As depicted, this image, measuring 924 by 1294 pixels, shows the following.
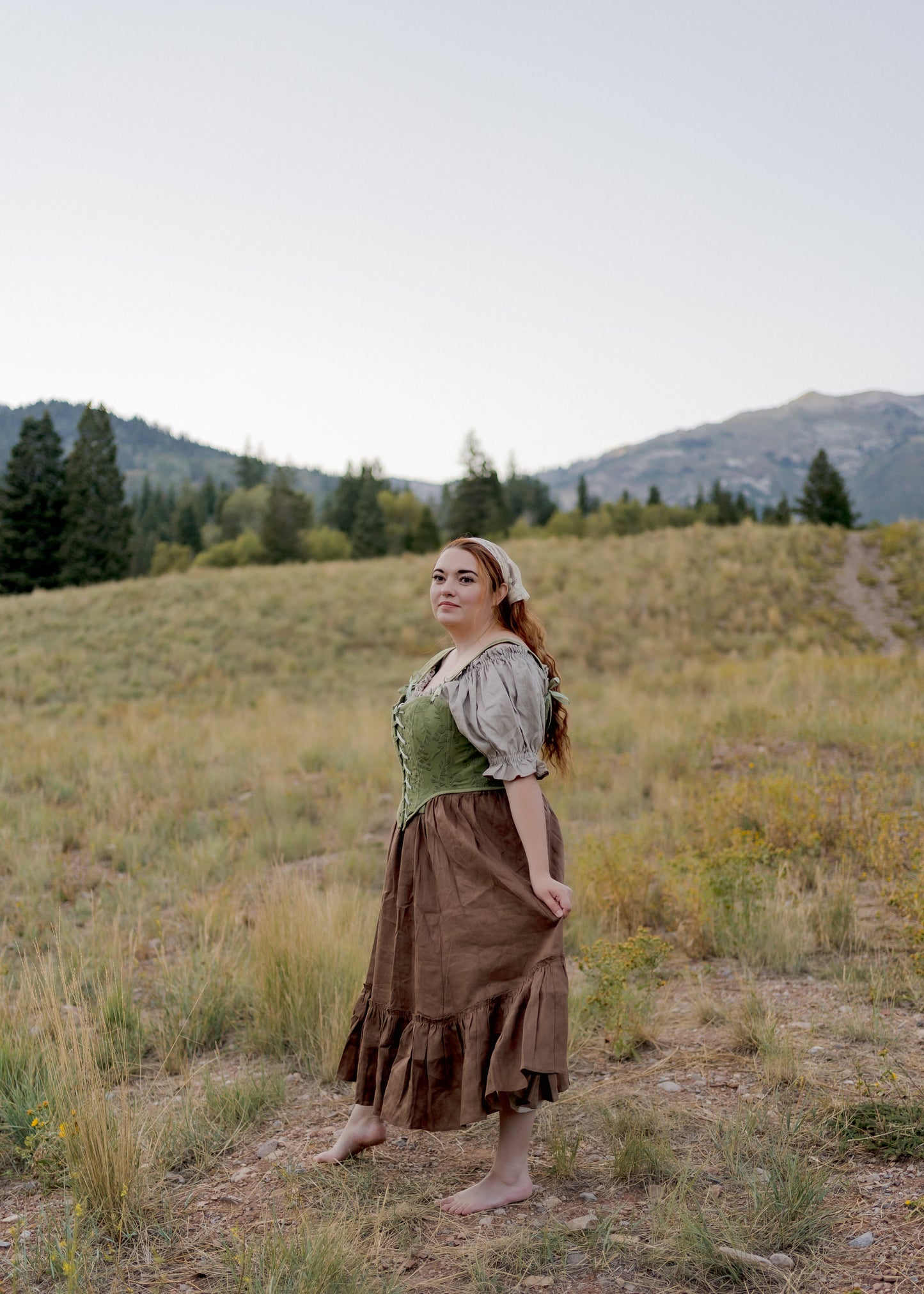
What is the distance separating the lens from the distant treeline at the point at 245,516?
39781mm

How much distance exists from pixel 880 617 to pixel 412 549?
37.7m

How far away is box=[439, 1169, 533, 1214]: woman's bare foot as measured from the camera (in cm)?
267

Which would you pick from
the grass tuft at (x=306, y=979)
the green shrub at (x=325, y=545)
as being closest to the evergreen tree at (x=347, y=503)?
the green shrub at (x=325, y=545)

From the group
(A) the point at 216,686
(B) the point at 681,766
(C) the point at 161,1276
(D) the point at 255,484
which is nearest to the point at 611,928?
(C) the point at 161,1276

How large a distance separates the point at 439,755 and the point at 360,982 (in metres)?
1.82

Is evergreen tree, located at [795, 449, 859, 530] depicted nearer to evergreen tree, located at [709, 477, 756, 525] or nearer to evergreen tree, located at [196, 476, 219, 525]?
evergreen tree, located at [709, 477, 756, 525]

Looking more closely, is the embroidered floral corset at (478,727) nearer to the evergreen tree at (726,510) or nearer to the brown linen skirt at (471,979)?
the brown linen skirt at (471,979)

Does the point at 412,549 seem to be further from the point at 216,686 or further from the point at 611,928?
the point at 611,928

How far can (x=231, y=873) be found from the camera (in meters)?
6.53

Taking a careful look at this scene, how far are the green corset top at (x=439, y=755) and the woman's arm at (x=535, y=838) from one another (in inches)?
5.8

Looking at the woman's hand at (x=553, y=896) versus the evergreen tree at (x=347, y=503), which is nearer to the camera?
the woman's hand at (x=553, y=896)

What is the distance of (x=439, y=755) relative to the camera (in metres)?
2.72

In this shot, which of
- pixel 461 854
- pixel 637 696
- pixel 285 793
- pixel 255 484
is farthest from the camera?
pixel 255 484

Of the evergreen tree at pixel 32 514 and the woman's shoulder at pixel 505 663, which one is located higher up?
the evergreen tree at pixel 32 514
